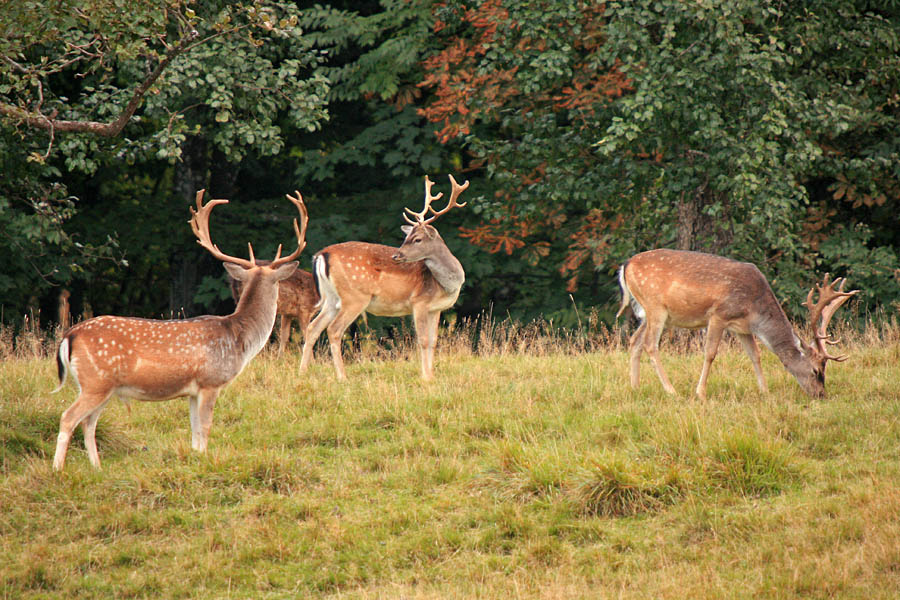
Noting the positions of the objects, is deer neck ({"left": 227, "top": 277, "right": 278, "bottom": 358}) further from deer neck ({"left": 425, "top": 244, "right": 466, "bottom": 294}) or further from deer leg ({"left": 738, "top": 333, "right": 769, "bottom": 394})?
deer leg ({"left": 738, "top": 333, "right": 769, "bottom": 394})

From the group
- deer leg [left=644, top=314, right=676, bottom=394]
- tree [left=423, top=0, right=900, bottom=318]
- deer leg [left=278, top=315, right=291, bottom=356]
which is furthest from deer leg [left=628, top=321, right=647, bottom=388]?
deer leg [left=278, top=315, right=291, bottom=356]

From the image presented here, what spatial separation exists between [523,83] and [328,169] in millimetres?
5147

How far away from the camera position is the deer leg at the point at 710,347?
353 inches

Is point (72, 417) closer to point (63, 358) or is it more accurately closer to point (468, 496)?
point (63, 358)

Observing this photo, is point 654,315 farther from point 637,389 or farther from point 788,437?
point 788,437

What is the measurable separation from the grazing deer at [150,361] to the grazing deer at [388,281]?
2.80 m

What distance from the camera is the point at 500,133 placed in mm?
18047

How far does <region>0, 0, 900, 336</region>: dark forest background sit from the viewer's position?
11.7 metres

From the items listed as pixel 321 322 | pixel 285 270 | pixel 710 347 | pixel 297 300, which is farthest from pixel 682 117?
pixel 285 270

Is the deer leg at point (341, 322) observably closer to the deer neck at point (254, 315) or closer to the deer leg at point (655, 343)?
the deer neck at point (254, 315)

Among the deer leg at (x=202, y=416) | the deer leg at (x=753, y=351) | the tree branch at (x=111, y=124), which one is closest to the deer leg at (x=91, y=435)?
the deer leg at (x=202, y=416)

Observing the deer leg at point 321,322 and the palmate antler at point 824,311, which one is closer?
the palmate antler at point 824,311

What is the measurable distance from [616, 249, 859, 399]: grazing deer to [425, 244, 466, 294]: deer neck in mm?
2068

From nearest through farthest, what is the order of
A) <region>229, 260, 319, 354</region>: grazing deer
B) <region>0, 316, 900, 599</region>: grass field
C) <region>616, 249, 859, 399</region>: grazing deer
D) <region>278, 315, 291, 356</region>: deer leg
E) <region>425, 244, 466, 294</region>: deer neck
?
<region>0, 316, 900, 599</region>: grass field
<region>616, 249, 859, 399</region>: grazing deer
<region>425, 244, 466, 294</region>: deer neck
<region>229, 260, 319, 354</region>: grazing deer
<region>278, 315, 291, 356</region>: deer leg
